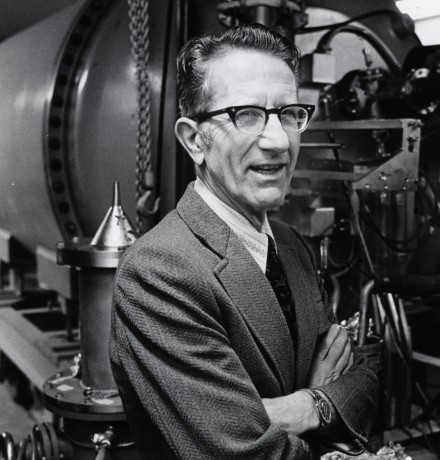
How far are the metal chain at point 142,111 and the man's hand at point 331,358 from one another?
29.4 inches

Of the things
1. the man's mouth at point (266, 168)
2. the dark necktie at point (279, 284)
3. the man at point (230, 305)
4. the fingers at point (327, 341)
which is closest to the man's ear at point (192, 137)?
the man at point (230, 305)

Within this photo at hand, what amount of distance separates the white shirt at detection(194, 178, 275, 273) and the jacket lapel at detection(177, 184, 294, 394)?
23mm

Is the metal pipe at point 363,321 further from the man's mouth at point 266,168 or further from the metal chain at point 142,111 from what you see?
→ the man's mouth at point 266,168

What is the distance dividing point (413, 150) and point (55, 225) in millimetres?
1260

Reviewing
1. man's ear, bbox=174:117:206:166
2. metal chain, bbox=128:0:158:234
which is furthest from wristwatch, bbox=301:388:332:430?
metal chain, bbox=128:0:158:234

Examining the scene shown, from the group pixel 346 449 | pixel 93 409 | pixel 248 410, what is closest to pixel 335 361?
pixel 346 449

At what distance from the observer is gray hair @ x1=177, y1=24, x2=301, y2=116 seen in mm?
1108

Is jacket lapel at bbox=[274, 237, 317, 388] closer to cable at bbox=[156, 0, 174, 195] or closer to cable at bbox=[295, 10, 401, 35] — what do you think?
cable at bbox=[156, 0, 174, 195]

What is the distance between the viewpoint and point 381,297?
6.83ft

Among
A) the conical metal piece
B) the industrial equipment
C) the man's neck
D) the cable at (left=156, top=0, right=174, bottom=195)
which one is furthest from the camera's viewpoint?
the cable at (left=156, top=0, right=174, bottom=195)

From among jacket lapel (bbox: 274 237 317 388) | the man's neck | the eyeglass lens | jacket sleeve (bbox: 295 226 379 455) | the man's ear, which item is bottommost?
jacket sleeve (bbox: 295 226 379 455)

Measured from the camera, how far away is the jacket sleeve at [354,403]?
1180mm

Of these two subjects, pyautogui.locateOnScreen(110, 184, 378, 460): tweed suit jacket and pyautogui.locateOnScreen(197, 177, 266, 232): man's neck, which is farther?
pyautogui.locateOnScreen(197, 177, 266, 232): man's neck

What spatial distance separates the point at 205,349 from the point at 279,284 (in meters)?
0.30
